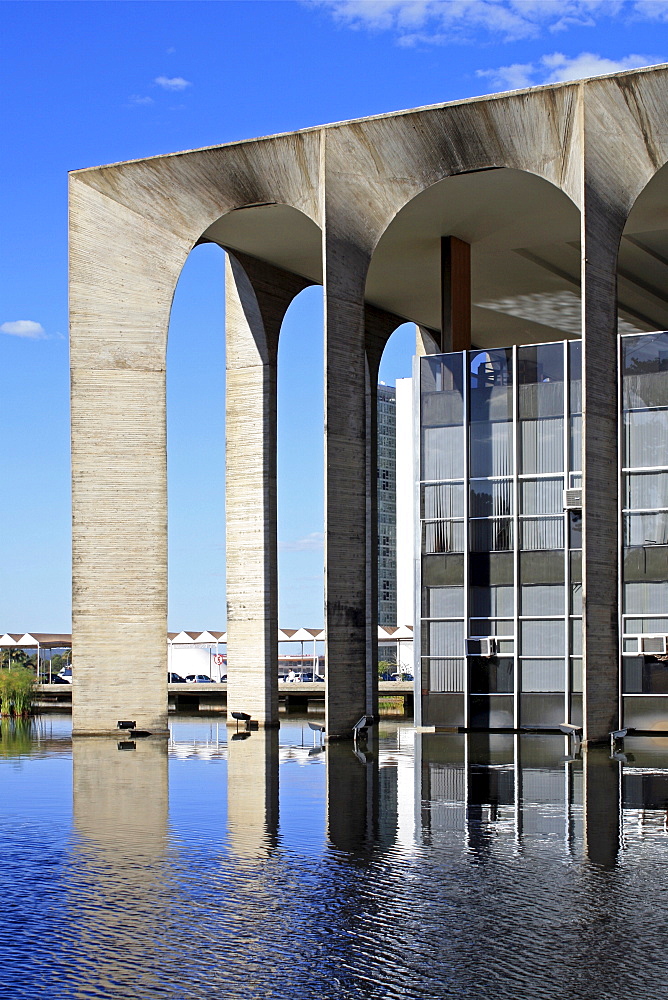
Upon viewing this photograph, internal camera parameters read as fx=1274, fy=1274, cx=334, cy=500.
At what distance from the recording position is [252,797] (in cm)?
1351

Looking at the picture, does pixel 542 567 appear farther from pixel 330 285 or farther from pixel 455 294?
pixel 330 285

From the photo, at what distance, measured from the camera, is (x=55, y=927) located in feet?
24.1

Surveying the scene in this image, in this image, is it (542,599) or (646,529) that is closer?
(646,529)

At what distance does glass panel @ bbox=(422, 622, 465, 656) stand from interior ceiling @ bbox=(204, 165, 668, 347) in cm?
803

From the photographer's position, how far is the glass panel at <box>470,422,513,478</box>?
23609 mm

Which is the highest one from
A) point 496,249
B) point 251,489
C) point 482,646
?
point 496,249

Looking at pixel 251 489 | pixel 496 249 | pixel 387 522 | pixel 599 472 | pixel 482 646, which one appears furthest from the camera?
pixel 387 522

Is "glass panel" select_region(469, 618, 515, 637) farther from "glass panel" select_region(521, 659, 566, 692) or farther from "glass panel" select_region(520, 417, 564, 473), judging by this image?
"glass panel" select_region(520, 417, 564, 473)

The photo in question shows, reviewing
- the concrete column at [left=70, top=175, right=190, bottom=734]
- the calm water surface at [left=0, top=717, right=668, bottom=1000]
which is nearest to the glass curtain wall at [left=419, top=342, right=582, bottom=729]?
the concrete column at [left=70, top=175, right=190, bottom=734]

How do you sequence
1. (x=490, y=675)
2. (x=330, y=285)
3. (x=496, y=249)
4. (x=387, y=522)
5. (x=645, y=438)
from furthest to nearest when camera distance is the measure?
(x=387, y=522)
(x=496, y=249)
(x=490, y=675)
(x=330, y=285)
(x=645, y=438)

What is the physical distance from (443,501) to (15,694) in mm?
14588

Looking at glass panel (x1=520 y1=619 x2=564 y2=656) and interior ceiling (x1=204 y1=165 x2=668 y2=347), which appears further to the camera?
interior ceiling (x1=204 y1=165 x2=668 y2=347)

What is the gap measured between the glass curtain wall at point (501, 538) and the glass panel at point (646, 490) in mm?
949

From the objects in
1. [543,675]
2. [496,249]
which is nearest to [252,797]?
[543,675]
